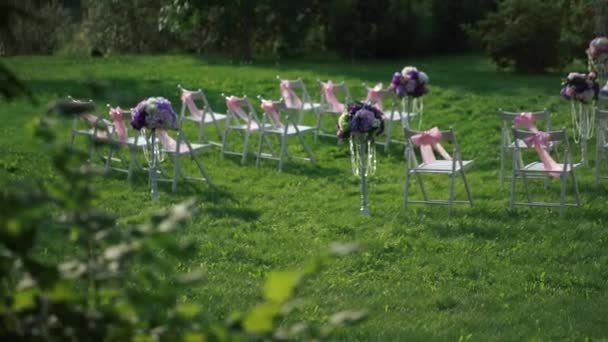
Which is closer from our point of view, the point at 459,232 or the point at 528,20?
the point at 459,232

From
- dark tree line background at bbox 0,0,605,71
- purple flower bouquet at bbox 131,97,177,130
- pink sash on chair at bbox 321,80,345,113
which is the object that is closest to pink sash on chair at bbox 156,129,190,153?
purple flower bouquet at bbox 131,97,177,130

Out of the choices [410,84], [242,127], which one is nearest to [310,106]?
[242,127]

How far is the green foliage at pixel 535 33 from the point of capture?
23172 mm

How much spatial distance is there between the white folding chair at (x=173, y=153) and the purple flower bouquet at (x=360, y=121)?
1982mm

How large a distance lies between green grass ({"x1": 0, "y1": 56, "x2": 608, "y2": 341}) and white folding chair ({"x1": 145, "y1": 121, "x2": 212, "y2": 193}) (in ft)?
0.63

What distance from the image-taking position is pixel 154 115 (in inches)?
442

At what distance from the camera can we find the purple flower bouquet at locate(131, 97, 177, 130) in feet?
36.8

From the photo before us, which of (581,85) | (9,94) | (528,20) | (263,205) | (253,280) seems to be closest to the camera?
(9,94)

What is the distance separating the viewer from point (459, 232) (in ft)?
32.2

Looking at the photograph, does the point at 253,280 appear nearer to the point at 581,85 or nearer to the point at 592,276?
the point at 592,276

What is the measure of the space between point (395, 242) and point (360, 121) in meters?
1.60

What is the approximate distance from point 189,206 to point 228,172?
11.2 m

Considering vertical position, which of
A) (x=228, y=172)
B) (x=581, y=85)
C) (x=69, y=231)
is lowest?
(x=228, y=172)

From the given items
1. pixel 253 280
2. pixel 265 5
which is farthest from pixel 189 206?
pixel 265 5
